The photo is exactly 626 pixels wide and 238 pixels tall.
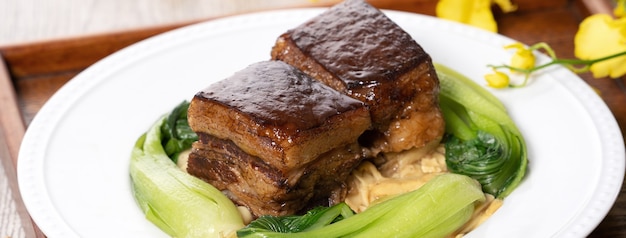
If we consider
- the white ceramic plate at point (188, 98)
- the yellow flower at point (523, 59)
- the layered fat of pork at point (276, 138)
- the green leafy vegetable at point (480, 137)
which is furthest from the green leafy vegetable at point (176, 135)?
the yellow flower at point (523, 59)

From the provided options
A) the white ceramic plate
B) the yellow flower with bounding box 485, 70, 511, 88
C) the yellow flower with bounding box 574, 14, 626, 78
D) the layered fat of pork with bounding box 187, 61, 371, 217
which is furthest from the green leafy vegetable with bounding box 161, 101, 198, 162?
the yellow flower with bounding box 574, 14, 626, 78

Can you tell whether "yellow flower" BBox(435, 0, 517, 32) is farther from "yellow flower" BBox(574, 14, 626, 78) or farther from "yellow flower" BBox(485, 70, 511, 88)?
"yellow flower" BBox(485, 70, 511, 88)

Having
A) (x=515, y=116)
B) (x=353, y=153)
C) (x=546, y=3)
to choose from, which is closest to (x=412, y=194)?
(x=353, y=153)

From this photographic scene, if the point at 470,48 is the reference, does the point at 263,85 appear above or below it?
above

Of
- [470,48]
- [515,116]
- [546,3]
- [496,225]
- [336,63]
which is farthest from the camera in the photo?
[546,3]

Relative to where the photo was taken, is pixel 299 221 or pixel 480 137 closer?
pixel 299 221

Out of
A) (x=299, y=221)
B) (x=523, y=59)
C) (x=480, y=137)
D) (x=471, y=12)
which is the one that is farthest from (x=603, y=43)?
(x=299, y=221)

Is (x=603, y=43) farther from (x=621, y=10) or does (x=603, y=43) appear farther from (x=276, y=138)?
(x=276, y=138)

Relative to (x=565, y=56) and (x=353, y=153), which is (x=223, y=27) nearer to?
(x=353, y=153)
